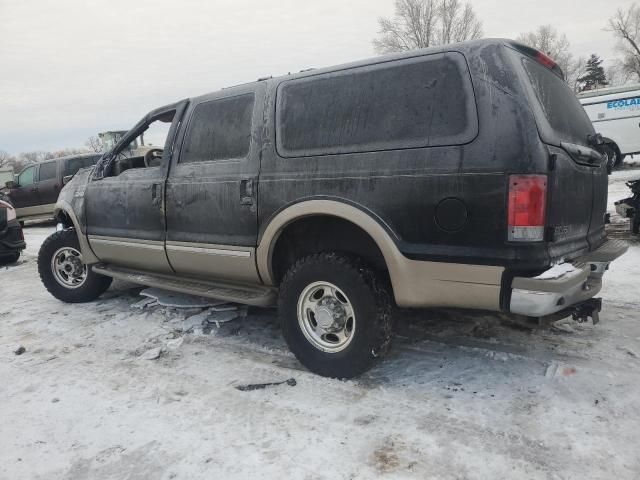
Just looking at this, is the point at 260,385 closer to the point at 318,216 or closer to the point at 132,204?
the point at 318,216

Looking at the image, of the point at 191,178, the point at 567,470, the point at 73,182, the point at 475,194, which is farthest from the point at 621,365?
the point at 73,182

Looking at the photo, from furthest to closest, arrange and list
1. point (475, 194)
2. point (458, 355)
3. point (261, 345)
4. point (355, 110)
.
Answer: point (261, 345) → point (458, 355) → point (355, 110) → point (475, 194)

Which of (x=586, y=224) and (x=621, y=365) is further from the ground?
(x=586, y=224)

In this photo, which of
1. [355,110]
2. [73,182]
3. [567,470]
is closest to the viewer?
[567,470]

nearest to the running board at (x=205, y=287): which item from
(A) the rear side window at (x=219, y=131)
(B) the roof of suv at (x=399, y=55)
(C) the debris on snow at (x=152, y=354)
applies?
(C) the debris on snow at (x=152, y=354)

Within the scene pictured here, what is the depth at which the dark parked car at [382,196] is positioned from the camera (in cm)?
239

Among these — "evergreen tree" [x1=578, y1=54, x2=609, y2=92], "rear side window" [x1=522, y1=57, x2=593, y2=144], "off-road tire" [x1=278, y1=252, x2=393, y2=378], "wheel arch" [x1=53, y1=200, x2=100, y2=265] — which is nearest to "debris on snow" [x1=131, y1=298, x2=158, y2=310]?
"wheel arch" [x1=53, y1=200, x2=100, y2=265]

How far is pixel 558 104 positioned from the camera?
289 cm

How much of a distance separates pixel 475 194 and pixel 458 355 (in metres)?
1.41

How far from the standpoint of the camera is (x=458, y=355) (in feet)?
10.8

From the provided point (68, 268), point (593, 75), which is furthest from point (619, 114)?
point (593, 75)

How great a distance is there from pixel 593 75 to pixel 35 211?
65587mm

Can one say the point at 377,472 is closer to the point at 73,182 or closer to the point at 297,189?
the point at 297,189

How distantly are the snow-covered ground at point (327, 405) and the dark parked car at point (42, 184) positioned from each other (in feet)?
32.4
